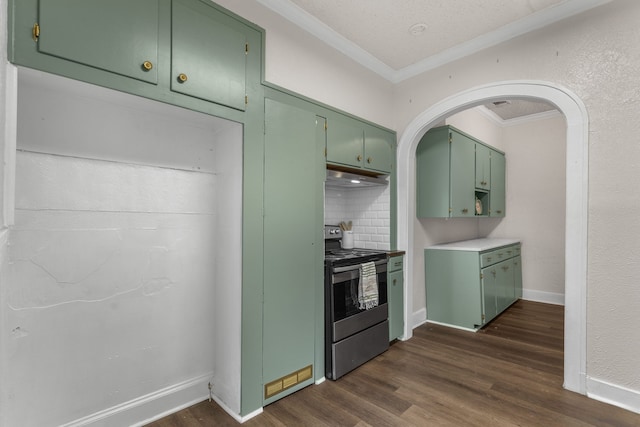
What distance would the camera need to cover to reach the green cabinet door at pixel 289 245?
7.42 ft

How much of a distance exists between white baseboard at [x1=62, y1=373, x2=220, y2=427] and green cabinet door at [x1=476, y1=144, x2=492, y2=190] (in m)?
4.16

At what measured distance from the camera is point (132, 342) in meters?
2.02

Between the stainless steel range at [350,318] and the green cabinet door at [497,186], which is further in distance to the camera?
the green cabinet door at [497,186]

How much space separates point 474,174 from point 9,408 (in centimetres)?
490

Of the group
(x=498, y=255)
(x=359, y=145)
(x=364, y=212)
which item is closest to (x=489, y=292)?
(x=498, y=255)

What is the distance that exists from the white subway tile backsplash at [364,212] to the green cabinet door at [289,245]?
0.98 metres

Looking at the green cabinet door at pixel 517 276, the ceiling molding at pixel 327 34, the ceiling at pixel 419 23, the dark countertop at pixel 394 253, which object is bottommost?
the green cabinet door at pixel 517 276

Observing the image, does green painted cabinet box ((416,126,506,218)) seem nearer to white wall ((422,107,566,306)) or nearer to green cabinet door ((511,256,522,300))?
white wall ((422,107,566,306))

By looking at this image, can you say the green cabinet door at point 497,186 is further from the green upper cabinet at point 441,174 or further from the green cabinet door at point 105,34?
the green cabinet door at point 105,34

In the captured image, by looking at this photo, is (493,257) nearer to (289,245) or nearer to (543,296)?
(543,296)

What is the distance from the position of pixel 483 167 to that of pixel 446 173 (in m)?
1.24

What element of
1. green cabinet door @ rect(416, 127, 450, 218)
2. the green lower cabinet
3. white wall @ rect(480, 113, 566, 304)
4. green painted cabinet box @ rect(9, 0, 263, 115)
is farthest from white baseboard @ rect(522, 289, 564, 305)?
green painted cabinet box @ rect(9, 0, 263, 115)

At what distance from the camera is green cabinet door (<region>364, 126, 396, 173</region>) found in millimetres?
3145

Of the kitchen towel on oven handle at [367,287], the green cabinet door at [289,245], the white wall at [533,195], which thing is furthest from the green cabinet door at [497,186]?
the green cabinet door at [289,245]
